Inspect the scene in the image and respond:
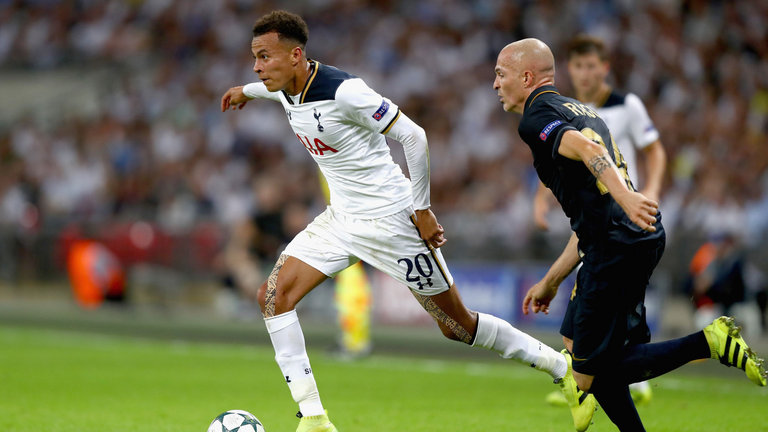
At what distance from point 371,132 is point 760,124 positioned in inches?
453

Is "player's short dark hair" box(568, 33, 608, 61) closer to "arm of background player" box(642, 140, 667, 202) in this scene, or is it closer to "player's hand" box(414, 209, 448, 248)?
"arm of background player" box(642, 140, 667, 202)

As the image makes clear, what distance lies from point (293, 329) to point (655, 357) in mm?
2212

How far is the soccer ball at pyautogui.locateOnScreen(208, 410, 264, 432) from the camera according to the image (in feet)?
19.1

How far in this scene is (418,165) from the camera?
6160 millimetres

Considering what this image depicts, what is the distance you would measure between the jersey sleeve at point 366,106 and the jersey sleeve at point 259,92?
703 millimetres

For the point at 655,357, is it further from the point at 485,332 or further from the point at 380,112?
the point at 380,112

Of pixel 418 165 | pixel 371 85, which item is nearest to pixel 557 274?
pixel 418 165

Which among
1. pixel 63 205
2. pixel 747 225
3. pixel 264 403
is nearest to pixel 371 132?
pixel 264 403

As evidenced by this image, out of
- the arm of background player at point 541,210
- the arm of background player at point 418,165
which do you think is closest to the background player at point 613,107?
the arm of background player at point 541,210

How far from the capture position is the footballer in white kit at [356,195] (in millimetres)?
6352

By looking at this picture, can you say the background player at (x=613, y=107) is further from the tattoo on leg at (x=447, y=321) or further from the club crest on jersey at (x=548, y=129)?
the club crest on jersey at (x=548, y=129)

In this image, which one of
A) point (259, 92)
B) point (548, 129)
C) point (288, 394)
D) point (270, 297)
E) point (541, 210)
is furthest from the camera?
point (288, 394)

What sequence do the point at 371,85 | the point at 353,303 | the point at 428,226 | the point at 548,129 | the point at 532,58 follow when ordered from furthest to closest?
1. the point at 371,85
2. the point at 353,303
3. the point at 428,226
4. the point at 532,58
5. the point at 548,129

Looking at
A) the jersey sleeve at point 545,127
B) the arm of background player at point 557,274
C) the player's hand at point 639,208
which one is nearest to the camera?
the player's hand at point 639,208
